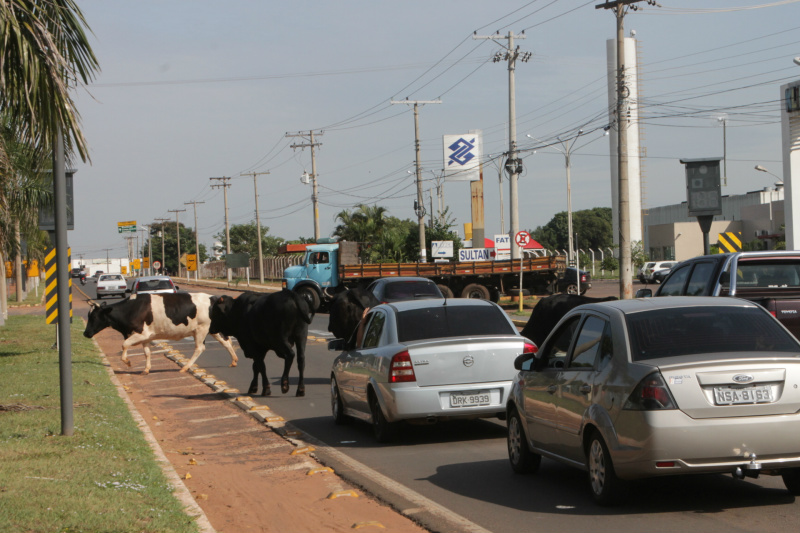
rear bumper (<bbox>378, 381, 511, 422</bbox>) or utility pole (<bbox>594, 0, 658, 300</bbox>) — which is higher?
utility pole (<bbox>594, 0, 658, 300</bbox>)

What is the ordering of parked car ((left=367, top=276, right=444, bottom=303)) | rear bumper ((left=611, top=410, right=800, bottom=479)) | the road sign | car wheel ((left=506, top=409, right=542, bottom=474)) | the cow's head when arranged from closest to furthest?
rear bumper ((left=611, top=410, right=800, bottom=479)) < car wheel ((left=506, top=409, right=542, bottom=474)) < the cow's head < parked car ((left=367, top=276, right=444, bottom=303)) < the road sign

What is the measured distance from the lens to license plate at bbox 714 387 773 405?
22.1ft

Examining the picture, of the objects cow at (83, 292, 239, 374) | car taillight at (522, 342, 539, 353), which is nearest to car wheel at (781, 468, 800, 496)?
car taillight at (522, 342, 539, 353)

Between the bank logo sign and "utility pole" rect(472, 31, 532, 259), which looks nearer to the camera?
"utility pole" rect(472, 31, 532, 259)

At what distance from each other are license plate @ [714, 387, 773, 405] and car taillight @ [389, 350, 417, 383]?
4.48m

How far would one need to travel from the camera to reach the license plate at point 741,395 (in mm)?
6742

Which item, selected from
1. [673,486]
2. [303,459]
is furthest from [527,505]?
[303,459]

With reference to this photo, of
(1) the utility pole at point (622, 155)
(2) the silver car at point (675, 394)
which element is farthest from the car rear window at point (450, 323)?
(1) the utility pole at point (622, 155)

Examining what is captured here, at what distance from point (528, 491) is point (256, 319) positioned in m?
8.81

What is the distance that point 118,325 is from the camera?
2128 cm

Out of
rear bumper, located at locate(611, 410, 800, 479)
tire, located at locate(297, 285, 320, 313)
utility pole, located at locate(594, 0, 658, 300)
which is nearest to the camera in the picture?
rear bumper, located at locate(611, 410, 800, 479)

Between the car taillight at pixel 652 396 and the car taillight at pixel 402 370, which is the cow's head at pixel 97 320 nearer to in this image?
the car taillight at pixel 402 370

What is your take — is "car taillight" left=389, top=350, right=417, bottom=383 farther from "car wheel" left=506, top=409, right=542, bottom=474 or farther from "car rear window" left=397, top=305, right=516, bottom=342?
A: "car wheel" left=506, top=409, right=542, bottom=474

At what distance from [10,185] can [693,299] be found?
641 inches
